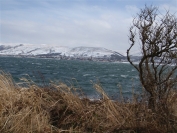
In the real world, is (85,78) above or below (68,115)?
below

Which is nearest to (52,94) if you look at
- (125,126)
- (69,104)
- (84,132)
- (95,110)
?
(69,104)

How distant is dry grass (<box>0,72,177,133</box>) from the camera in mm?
4480

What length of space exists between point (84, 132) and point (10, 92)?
69.2 inches

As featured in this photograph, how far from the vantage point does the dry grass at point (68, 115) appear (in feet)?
14.7

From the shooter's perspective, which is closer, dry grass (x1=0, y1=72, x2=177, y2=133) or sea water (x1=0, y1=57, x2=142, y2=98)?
dry grass (x1=0, y1=72, x2=177, y2=133)

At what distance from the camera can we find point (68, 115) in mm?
5012

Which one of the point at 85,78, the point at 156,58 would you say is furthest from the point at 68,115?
the point at 85,78

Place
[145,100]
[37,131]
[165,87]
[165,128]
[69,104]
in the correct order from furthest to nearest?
1. [165,87]
2. [145,100]
3. [69,104]
4. [165,128]
5. [37,131]

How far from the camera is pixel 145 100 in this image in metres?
5.56

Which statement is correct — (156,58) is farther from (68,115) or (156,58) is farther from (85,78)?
(85,78)

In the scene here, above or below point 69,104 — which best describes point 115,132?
below

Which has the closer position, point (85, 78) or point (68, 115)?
point (68, 115)

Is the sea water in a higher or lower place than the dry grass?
lower

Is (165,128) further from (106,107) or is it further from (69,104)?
(69,104)
